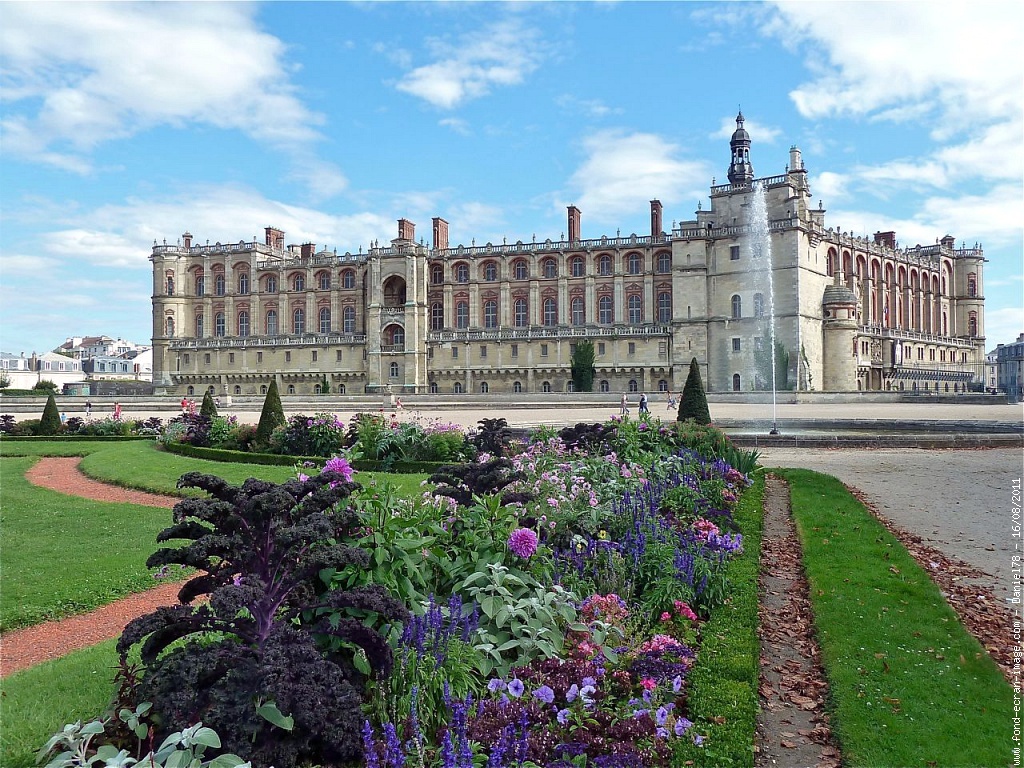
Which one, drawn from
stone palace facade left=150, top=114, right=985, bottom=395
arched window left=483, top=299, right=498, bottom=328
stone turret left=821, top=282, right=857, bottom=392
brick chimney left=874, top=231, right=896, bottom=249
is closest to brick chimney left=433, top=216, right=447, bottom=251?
stone palace facade left=150, top=114, right=985, bottom=395

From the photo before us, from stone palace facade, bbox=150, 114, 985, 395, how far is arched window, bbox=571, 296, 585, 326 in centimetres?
8

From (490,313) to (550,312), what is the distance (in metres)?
4.95

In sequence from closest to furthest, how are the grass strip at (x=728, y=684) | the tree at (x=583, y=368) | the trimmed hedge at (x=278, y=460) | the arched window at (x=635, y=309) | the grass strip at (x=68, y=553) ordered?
the grass strip at (x=728, y=684) → the grass strip at (x=68, y=553) → the trimmed hedge at (x=278, y=460) → the tree at (x=583, y=368) → the arched window at (x=635, y=309)

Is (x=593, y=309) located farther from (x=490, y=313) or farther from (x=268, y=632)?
(x=268, y=632)

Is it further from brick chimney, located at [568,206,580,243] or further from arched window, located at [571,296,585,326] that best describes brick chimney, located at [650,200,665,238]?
arched window, located at [571,296,585,326]

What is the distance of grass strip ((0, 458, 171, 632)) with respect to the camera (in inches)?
256

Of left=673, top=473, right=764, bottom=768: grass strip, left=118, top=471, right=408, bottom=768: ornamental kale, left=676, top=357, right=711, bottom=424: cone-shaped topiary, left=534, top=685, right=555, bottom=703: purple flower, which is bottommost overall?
left=673, top=473, right=764, bottom=768: grass strip

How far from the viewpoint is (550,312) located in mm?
58031

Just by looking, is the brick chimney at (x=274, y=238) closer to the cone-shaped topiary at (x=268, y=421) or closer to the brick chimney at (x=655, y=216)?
the brick chimney at (x=655, y=216)

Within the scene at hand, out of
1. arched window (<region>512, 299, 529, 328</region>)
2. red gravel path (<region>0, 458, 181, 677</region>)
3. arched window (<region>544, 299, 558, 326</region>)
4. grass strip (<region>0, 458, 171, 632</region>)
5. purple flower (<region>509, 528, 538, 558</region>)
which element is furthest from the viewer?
arched window (<region>512, 299, 529, 328</region>)

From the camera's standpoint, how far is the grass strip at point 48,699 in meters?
3.52

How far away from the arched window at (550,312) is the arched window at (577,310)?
4.65 ft

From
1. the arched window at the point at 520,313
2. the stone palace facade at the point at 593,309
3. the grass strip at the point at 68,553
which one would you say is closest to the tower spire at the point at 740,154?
the stone palace facade at the point at 593,309

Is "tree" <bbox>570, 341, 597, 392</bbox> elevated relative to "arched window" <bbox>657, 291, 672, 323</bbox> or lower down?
lower down
